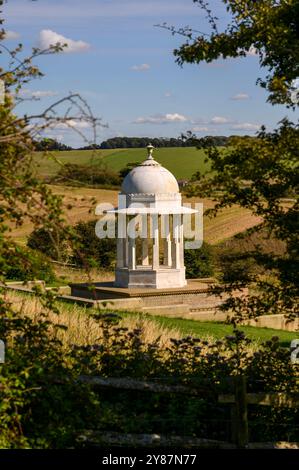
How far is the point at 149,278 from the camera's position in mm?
24844

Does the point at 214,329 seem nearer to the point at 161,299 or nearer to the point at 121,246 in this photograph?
the point at 161,299

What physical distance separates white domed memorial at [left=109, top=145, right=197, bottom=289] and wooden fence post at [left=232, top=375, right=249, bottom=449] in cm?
1657

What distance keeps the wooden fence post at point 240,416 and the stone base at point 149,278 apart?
16.6 metres

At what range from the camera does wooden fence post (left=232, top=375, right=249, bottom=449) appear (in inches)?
321

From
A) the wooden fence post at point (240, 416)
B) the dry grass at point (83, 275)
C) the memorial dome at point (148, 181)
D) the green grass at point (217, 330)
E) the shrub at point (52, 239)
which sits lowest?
the wooden fence post at point (240, 416)

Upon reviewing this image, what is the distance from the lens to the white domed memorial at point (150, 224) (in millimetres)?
24969

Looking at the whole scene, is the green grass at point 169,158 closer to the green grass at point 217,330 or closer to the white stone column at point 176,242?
the white stone column at point 176,242

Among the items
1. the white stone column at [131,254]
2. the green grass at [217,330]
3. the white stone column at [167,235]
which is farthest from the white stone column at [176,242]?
the green grass at [217,330]

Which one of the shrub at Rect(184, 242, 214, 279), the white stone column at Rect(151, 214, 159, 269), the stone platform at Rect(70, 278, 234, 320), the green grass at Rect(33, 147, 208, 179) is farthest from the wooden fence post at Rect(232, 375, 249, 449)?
the green grass at Rect(33, 147, 208, 179)

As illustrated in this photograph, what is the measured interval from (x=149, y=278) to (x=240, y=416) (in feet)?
54.8

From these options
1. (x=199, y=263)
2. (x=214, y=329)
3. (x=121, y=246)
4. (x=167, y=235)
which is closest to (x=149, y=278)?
(x=121, y=246)

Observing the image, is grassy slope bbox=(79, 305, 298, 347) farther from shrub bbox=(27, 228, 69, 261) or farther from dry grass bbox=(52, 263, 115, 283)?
dry grass bbox=(52, 263, 115, 283)

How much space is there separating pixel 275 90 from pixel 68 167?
8.95 feet
